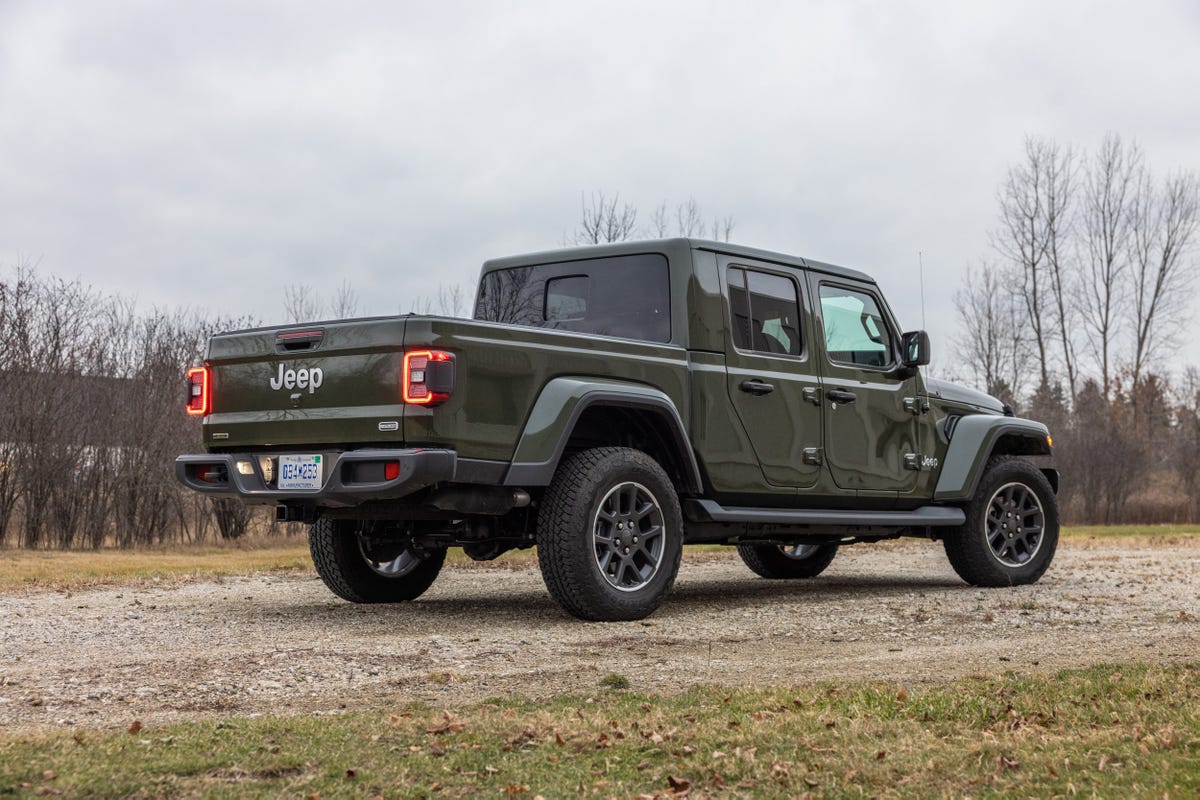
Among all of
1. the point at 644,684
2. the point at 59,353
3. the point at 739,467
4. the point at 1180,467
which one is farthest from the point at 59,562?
the point at 1180,467

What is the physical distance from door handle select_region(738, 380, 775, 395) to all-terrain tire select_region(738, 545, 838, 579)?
3.23m

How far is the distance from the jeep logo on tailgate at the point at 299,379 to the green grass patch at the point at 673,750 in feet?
8.60

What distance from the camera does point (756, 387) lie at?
7.75m

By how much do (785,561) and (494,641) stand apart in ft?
16.8

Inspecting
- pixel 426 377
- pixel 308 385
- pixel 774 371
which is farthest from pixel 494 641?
pixel 774 371

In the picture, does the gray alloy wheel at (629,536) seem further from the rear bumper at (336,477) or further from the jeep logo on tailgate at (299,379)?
the jeep logo on tailgate at (299,379)

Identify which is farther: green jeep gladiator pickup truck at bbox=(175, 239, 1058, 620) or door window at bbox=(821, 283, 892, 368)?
door window at bbox=(821, 283, 892, 368)

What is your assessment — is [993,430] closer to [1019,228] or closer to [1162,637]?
[1162,637]

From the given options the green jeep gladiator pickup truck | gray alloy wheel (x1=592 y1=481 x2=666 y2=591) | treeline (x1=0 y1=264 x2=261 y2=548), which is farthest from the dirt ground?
treeline (x1=0 y1=264 x2=261 y2=548)

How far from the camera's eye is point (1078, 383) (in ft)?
139

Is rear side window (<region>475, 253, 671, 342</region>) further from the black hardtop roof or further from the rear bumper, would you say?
the rear bumper

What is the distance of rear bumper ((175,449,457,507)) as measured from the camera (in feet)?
20.0

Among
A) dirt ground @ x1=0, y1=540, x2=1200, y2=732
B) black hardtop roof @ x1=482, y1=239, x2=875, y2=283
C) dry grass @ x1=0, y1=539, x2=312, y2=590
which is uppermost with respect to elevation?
black hardtop roof @ x1=482, y1=239, x2=875, y2=283

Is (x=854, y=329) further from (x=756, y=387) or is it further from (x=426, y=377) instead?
(x=426, y=377)
